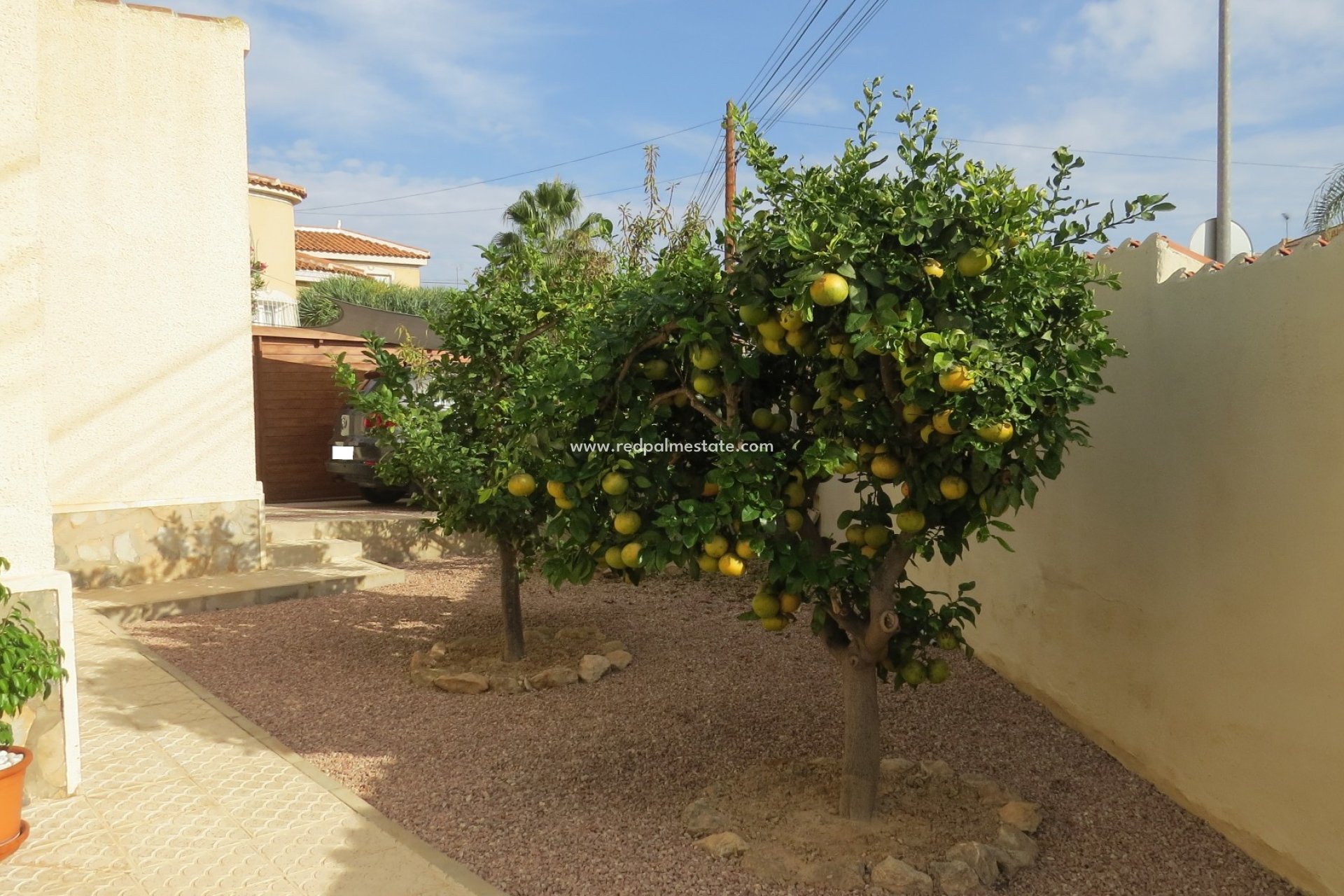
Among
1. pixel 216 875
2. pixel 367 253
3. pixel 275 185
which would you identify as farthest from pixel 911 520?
pixel 367 253

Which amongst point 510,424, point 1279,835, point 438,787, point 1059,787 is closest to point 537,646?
point 510,424

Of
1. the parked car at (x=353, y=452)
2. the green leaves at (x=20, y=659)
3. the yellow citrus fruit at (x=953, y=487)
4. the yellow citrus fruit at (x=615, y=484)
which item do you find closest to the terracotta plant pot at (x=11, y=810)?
the green leaves at (x=20, y=659)

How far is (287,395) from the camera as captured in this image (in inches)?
533

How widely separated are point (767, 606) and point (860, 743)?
2.38 ft

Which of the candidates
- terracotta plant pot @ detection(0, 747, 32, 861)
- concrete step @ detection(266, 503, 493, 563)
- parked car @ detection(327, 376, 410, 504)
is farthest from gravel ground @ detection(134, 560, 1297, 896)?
parked car @ detection(327, 376, 410, 504)

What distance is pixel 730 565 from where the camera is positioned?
3.33 m

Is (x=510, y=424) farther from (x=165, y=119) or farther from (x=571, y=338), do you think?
(x=165, y=119)

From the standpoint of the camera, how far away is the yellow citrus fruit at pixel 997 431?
2.99 meters

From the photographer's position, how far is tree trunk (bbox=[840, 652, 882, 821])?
3846mm

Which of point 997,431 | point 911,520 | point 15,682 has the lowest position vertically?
point 15,682

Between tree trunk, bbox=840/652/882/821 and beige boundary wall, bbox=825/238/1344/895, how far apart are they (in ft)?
4.28

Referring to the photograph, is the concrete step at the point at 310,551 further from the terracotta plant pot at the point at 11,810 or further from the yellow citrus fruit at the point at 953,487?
the yellow citrus fruit at the point at 953,487

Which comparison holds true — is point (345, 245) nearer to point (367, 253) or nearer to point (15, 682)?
point (367, 253)

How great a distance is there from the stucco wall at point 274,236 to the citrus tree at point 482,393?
60.1 feet
